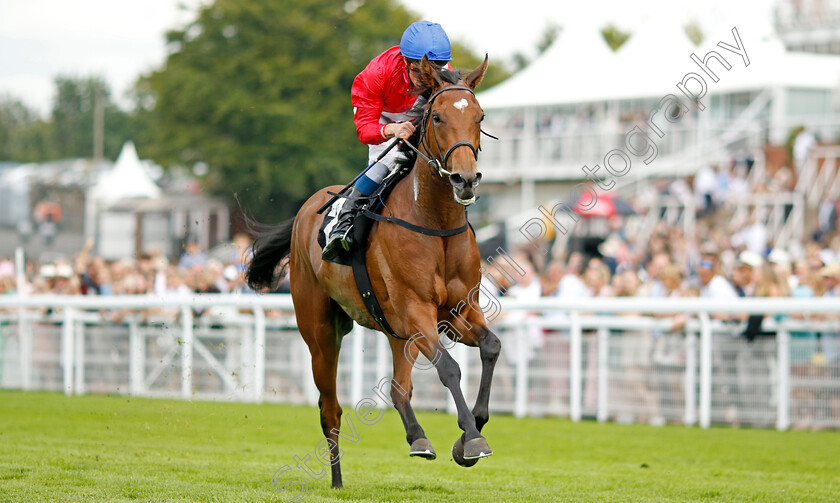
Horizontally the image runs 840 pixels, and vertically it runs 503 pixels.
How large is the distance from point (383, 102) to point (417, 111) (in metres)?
0.33

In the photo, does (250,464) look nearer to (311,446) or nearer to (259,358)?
(311,446)

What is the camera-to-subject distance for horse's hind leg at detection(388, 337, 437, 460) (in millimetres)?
5059

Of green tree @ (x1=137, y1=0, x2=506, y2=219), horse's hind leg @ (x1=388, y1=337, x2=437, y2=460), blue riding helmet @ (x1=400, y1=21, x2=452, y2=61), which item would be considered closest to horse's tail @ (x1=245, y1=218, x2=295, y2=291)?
horse's hind leg @ (x1=388, y1=337, x2=437, y2=460)

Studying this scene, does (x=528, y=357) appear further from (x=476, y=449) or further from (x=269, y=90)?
(x=269, y=90)

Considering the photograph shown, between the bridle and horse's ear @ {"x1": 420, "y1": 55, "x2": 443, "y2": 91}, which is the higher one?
horse's ear @ {"x1": 420, "y1": 55, "x2": 443, "y2": 91}

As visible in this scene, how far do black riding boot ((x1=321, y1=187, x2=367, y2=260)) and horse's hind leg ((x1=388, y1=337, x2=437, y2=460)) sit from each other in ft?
2.00

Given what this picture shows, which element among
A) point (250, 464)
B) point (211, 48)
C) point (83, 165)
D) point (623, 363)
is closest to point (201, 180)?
point (211, 48)

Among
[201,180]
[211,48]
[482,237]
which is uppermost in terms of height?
[211,48]

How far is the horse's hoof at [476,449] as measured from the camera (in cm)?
481

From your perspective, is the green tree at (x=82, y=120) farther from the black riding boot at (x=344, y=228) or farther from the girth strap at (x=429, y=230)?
the girth strap at (x=429, y=230)

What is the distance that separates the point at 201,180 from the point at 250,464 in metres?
28.6

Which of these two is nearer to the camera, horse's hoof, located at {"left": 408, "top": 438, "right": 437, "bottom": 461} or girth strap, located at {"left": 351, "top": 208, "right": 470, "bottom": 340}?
horse's hoof, located at {"left": 408, "top": 438, "right": 437, "bottom": 461}

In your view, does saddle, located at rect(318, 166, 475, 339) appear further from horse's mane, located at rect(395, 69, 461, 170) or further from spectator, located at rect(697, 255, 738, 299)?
spectator, located at rect(697, 255, 738, 299)

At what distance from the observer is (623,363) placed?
10.2m
